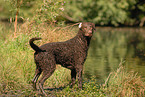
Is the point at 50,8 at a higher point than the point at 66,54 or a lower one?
higher

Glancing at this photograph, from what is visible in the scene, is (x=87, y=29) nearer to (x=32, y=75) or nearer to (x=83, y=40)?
(x=83, y=40)

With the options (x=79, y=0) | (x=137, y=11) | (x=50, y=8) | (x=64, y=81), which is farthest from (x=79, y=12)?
(x=64, y=81)

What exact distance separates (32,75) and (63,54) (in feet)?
6.05

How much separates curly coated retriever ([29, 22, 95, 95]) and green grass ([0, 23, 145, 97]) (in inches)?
19.5

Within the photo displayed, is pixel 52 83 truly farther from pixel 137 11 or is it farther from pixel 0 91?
pixel 137 11

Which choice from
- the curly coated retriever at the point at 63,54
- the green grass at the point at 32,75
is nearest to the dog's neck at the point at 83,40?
the curly coated retriever at the point at 63,54

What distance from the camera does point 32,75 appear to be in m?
8.93

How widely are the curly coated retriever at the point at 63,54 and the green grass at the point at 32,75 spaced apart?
496mm

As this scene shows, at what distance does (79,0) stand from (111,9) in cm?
526

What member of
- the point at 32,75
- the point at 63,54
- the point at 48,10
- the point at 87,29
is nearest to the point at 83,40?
the point at 87,29

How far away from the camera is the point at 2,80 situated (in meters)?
7.54

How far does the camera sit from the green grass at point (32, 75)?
760 centimetres

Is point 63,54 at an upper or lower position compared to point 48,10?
lower

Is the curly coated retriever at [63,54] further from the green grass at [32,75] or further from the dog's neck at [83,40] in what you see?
the green grass at [32,75]
